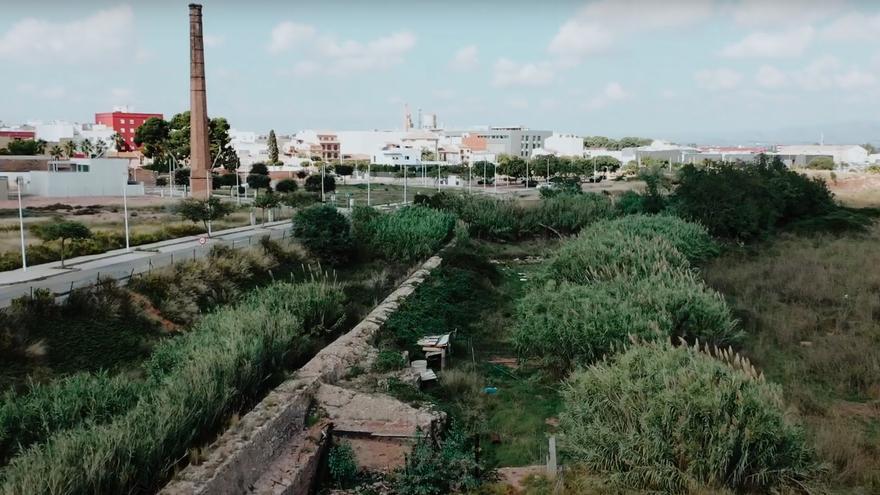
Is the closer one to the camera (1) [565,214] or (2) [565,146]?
(1) [565,214]

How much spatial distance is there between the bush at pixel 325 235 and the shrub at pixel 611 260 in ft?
30.2

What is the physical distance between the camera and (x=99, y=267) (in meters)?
20.3

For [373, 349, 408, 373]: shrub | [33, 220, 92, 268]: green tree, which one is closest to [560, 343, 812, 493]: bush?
[373, 349, 408, 373]: shrub

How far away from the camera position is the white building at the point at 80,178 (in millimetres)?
45531

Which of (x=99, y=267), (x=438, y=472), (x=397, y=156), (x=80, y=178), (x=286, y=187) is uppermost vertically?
(x=397, y=156)

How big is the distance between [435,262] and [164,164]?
55.1m

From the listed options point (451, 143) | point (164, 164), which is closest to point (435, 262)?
point (164, 164)

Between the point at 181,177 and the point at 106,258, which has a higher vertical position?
the point at 181,177

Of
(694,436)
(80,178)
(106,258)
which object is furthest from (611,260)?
(80,178)

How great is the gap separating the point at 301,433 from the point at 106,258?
16439mm

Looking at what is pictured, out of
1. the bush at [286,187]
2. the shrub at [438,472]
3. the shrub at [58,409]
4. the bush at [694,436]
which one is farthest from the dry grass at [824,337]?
the bush at [286,187]

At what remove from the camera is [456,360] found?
40.0 ft

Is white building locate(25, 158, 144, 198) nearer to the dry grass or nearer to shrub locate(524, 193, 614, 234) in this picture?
shrub locate(524, 193, 614, 234)

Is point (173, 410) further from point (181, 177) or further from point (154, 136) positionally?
point (154, 136)
